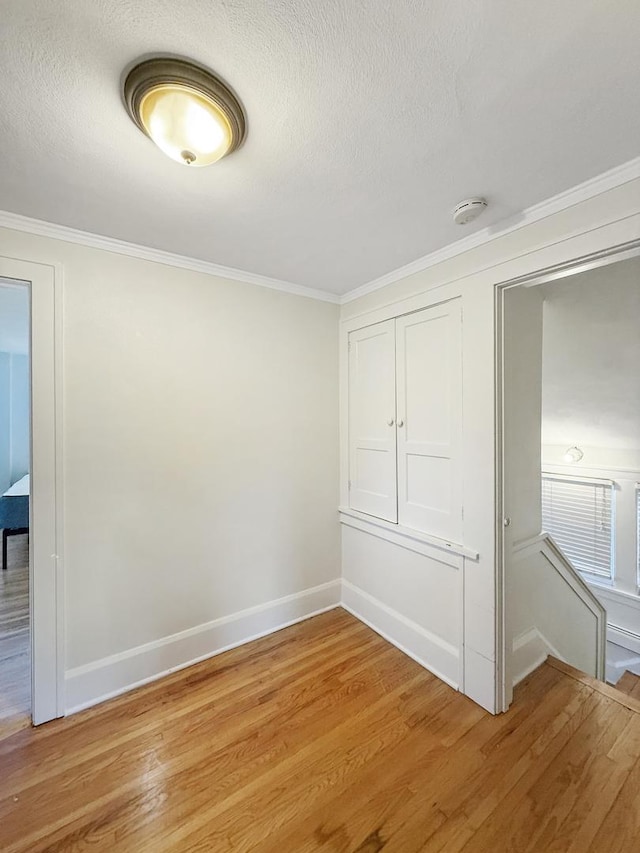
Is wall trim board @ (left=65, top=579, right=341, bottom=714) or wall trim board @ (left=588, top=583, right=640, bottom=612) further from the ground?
wall trim board @ (left=65, top=579, right=341, bottom=714)

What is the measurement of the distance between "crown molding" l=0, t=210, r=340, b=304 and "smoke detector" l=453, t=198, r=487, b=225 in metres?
1.17

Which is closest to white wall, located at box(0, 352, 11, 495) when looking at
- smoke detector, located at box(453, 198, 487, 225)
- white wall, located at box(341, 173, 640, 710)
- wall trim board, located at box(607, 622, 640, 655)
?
white wall, located at box(341, 173, 640, 710)

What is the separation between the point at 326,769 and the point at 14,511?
3.69 m

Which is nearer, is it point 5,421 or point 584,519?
point 584,519

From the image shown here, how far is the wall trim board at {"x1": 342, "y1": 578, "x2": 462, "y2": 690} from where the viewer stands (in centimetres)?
190

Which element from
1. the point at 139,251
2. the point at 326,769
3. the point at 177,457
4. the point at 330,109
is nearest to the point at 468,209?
the point at 330,109

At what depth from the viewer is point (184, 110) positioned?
99 cm

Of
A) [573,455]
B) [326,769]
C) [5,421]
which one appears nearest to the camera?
[326,769]

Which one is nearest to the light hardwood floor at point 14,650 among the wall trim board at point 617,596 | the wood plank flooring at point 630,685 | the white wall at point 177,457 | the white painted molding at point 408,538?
the white wall at point 177,457

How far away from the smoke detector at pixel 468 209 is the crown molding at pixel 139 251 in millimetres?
1165

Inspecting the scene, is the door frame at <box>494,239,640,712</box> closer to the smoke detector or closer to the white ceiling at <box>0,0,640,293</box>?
the smoke detector

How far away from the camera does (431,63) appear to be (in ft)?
2.95

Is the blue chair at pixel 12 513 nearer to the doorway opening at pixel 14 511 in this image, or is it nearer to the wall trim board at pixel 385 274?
the doorway opening at pixel 14 511

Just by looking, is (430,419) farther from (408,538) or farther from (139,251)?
(139,251)
